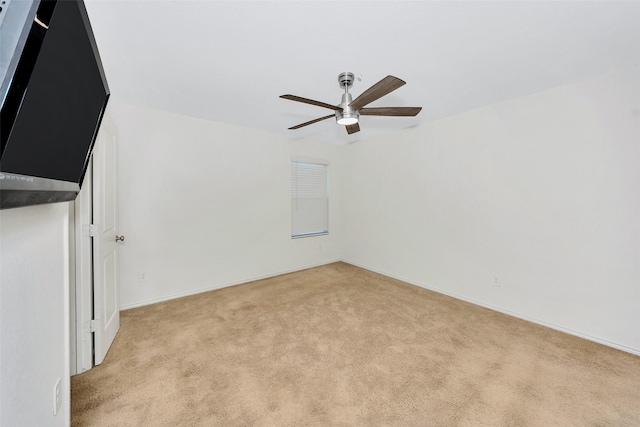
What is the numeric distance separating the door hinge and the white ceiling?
1.35 meters

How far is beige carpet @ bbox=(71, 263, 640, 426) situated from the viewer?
1.53 m

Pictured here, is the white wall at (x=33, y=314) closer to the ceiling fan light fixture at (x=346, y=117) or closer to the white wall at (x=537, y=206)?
the ceiling fan light fixture at (x=346, y=117)

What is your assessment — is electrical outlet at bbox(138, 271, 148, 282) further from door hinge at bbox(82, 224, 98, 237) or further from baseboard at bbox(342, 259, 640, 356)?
baseboard at bbox(342, 259, 640, 356)

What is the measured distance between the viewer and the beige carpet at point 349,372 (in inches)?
60.4

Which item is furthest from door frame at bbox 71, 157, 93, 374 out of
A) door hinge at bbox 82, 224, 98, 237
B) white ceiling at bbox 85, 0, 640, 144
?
white ceiling at bbox 85, 0, 640, 144

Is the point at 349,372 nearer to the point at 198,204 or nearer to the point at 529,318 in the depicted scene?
the point at 529,318

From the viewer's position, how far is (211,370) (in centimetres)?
192

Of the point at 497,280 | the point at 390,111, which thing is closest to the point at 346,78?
the point at 390,111

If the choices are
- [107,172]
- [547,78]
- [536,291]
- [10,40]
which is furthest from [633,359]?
[107,172]

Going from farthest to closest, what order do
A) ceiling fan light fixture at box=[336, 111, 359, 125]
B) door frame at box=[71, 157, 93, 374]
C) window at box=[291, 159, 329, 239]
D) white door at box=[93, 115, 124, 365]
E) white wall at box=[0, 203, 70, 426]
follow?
window at box=[291, 159, 329, 239] < ceiling fan light fixture at box=[336, 111, 359, 125] < white door at box=[93, 115, 124, 365] < door frame at box=[71, 157, 93, 374] < white wall at box=[0, 203, 70, 426]

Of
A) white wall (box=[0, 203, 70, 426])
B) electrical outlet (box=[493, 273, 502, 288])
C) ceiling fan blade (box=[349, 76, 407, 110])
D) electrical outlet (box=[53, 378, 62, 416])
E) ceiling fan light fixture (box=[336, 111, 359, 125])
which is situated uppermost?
ceiling fan blade (box=[349, 76, 407, 110])

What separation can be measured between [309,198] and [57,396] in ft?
12.5

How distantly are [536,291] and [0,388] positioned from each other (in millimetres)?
3874

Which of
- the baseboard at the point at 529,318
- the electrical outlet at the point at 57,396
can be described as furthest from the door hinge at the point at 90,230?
the baseboard at the point at 529,318
